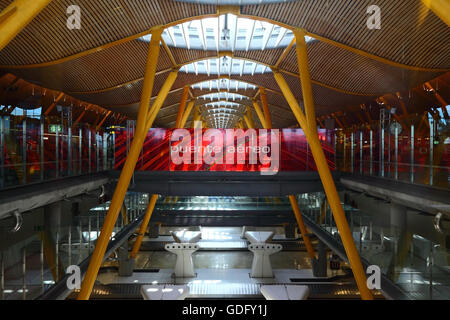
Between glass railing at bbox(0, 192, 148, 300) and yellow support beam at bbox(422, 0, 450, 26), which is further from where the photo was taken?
glass railing at bbox(0, 192, 148, 300)

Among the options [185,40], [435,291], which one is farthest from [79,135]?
[435,291]

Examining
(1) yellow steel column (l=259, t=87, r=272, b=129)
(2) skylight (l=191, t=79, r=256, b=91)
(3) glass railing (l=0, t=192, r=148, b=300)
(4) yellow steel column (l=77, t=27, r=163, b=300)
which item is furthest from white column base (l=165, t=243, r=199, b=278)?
(2) skylight (l=191, t=79, r=256, b=91)

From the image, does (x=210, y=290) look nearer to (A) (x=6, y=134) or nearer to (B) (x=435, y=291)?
(A) (x=6, y=134)

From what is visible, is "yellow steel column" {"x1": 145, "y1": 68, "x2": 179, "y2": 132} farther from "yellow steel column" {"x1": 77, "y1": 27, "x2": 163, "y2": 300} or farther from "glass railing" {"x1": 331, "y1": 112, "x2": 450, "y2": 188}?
"glass railing" {"x1": 331, "y1": 112, "x2": 450, "y2": 188}

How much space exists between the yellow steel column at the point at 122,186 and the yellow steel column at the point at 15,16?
7130mm

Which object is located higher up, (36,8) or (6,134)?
(36,8)

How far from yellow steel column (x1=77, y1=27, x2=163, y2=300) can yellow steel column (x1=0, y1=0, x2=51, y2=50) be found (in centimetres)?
713

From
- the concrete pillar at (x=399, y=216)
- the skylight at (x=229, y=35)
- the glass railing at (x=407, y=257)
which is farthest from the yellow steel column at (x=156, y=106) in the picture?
the concrete pillar at (x=399, y=216)

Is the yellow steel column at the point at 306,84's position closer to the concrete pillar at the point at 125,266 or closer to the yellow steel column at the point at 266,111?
the concrete pillar at the point at 125,266

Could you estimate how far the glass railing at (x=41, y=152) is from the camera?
32.6 ft

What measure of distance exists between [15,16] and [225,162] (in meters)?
13.0

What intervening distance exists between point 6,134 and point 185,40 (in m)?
14.9

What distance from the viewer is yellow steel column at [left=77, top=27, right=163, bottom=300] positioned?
38.6 feet

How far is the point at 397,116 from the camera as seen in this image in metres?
39.0
